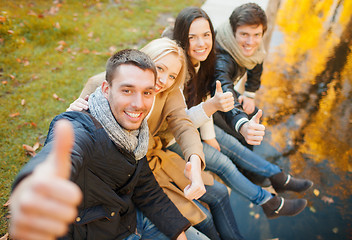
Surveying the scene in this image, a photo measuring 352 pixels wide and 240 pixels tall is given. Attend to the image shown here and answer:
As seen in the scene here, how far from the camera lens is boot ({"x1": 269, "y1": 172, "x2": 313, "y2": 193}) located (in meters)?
3.16

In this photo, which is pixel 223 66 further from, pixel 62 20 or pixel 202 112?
pixel 62 20

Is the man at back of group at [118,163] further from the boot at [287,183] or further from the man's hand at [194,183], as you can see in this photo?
the boot at [287,183]

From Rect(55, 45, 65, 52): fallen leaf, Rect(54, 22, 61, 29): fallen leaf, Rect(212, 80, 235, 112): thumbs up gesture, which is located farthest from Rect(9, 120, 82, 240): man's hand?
Rect(54, 22, 61, 29): fallen leaf

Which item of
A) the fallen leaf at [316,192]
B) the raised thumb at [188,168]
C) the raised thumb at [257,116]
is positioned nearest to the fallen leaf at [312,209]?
the fallen leaf at [316,192]

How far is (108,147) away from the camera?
1.60 m

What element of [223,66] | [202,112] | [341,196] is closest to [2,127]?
[202,112]

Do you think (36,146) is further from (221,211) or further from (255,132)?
(255,132)

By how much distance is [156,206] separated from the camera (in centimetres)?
205

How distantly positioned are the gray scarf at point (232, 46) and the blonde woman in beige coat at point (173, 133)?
3.58 feet

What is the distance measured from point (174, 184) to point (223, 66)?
162cm

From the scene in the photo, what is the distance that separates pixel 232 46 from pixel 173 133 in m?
1.55

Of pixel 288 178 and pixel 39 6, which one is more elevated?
pixel 39 6

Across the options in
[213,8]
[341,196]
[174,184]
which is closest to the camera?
[174,184]

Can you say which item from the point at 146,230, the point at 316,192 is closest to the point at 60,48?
the point at 146,230
